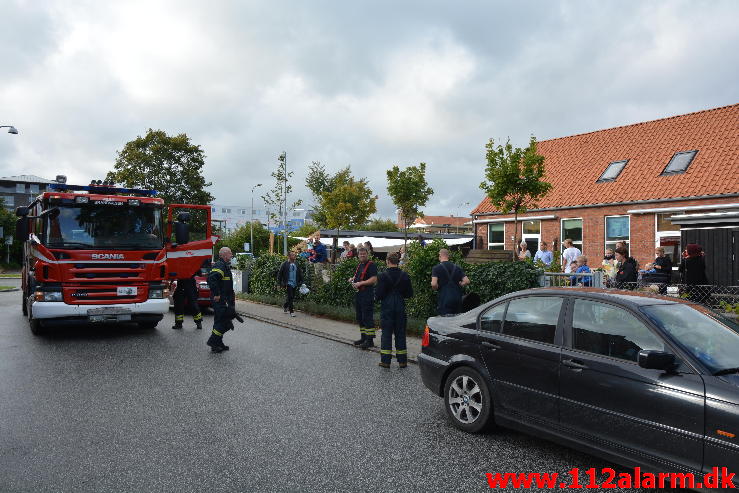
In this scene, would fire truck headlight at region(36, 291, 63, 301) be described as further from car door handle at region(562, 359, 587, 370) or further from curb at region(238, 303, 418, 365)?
car door handle at region(562, 359, 587, 370)

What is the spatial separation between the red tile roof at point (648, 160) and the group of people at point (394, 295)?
15411mm

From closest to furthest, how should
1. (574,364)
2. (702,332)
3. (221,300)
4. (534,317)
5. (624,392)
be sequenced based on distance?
(624,392)
(702,332)
(574,364)
(534,317)
(221,300)

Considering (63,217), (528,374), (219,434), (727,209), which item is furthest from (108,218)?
(727,209)

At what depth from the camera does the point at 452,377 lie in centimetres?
549

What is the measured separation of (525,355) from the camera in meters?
4.79

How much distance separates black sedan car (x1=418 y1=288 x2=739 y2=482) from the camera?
3.62 metres

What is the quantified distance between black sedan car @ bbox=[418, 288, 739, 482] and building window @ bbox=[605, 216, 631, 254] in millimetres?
19299

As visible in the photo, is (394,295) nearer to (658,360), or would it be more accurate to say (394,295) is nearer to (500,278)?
(500,278)

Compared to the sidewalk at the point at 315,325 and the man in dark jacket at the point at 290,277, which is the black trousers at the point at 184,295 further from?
the man in dark jacket at the point at 290,277

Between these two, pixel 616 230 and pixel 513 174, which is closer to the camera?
pixel 513 174

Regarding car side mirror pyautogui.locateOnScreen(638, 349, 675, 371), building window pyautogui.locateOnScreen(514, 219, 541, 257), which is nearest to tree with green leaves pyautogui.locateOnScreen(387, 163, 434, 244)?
building window pyautogui.locateOnScreen(514, 219, 541, 257)

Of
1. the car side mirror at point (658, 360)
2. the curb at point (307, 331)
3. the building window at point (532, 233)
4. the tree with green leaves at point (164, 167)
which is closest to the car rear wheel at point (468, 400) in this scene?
the car side mirror at point (658, 360)

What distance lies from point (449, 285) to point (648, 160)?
736 inches

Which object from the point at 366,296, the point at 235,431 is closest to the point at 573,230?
the point at 366,296
